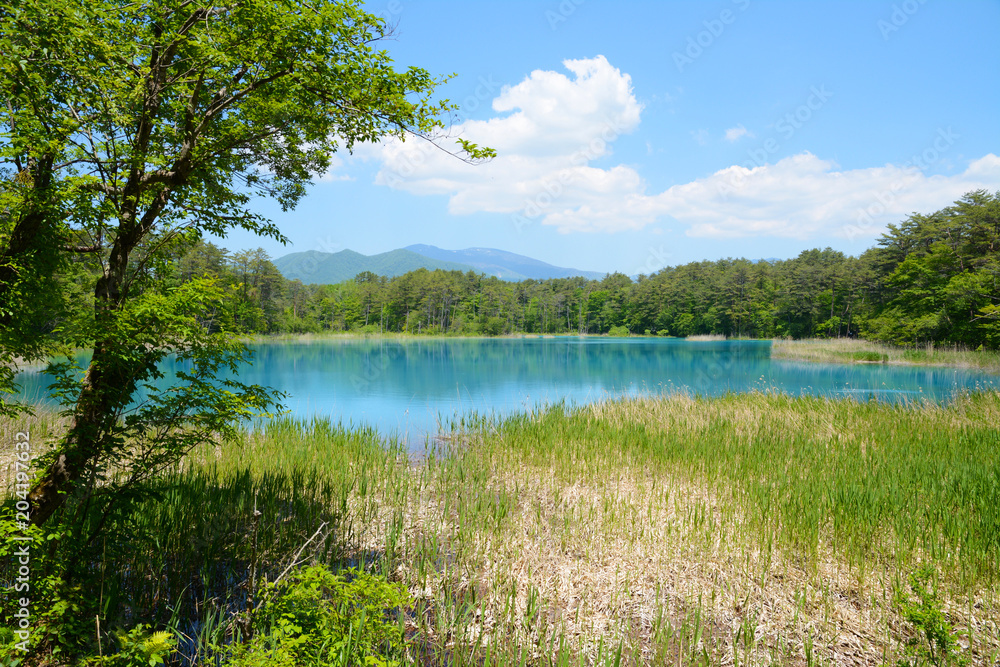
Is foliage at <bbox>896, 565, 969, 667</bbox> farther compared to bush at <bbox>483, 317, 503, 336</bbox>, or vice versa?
bush at <bbox>483, 317, 503, 336</bbox>

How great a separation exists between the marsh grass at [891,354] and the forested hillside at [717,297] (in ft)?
6.13

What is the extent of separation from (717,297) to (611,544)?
82341 millimetres

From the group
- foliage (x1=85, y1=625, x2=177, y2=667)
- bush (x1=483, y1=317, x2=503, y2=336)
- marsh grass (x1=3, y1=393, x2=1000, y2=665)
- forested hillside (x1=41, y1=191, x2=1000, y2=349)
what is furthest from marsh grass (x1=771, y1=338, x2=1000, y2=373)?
bush (x1=483, y1=317, x2=503, y2=336)

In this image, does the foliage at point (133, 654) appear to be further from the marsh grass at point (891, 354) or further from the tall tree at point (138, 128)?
the marsh grass at point (891, 354)

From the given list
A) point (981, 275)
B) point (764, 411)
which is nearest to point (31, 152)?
point (764, 411)

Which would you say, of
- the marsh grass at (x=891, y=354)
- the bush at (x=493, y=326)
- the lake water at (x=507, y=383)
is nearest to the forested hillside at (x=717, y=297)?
the bush at (x=493, y=326)

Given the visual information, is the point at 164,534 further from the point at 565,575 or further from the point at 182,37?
the point at 182,37

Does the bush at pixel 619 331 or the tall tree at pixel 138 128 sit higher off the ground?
the tall tree at pixel 138 128

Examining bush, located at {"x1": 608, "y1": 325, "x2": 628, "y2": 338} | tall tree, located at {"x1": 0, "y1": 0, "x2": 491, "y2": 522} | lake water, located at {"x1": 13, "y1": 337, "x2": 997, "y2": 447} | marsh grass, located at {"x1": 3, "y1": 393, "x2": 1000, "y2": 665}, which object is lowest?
lake water, located at {"x1": 13, "y1": 337, "x2": 997, "y2": 447}

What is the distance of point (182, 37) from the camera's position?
3713 millimetres

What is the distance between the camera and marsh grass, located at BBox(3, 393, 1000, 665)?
365 cm

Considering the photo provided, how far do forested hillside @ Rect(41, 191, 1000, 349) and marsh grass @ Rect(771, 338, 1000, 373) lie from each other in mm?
1870

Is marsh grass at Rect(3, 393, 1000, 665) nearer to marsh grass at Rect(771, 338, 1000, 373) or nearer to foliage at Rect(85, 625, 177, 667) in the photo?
foliage at Rect(85, 625, 177, 667)

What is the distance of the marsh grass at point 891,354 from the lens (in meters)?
28.4
